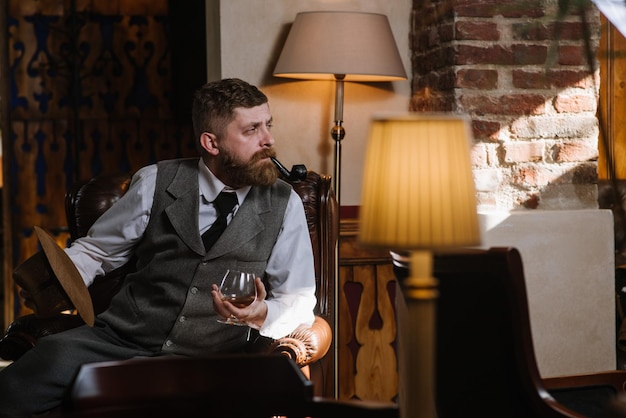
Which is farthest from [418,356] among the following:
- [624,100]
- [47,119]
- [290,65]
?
[624,100]

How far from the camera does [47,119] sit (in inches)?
199

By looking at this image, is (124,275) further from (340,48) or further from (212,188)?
(340,48)

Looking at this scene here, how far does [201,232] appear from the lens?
264cm

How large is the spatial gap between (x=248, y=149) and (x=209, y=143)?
0.45ft

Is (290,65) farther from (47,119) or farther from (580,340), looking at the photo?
(47,119)

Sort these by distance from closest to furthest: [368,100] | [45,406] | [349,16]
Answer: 1. [45,406]
2. [349,16]
3. [368,100]

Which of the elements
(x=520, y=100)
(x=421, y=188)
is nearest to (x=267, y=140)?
(x=520, y=100)

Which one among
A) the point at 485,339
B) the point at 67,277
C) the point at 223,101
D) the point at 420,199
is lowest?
the point at 485,339

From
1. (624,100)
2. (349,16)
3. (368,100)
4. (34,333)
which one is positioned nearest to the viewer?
(34,333)

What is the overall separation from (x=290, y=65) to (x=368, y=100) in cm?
49

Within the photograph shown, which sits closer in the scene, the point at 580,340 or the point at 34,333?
the point at 34,333

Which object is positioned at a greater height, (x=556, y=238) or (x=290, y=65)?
(x=290, y=65)

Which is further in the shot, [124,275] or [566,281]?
[566,281]

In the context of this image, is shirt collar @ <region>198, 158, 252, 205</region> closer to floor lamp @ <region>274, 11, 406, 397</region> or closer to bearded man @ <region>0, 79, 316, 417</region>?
bearded man @ <region>0, 79, 316, 417</region>
